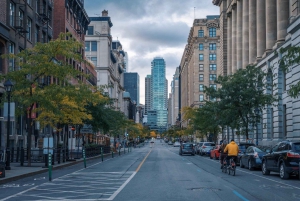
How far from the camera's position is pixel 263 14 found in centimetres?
5522

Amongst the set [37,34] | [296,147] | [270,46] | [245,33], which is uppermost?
[245,33]

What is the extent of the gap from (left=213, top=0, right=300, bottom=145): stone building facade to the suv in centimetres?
1624

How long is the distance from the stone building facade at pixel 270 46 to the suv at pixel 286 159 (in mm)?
16244

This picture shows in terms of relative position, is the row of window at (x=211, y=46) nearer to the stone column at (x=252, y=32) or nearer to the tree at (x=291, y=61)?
the stone column at (x=252, y=32)

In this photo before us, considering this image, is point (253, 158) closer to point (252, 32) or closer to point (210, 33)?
point (252, 32)

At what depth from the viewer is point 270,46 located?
168 ft

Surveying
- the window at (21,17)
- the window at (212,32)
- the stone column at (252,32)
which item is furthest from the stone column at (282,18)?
the window at (212,32)

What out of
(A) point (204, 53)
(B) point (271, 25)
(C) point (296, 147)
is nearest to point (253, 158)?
(C) point (296, 147)

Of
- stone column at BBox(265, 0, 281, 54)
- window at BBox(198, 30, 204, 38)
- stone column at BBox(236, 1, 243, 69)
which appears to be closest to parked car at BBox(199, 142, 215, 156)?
stone column at BBox(236, 1, 243, 69)

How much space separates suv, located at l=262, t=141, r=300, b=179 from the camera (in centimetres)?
2161

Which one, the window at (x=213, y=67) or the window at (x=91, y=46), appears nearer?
the window at (x=91, y=46)

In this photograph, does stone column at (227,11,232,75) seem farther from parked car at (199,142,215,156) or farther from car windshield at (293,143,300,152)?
car windshield at (293,143,300,152)

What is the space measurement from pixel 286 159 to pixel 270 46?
31135 millimetres

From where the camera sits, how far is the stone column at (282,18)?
154 feet
